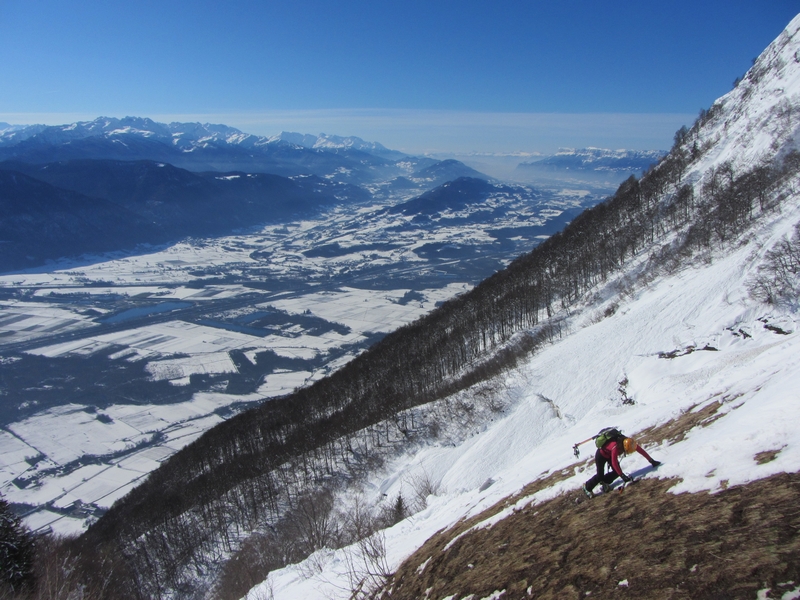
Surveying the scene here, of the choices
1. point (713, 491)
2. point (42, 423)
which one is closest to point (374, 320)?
point (42, 423)

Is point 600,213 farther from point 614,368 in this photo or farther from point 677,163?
point 614,368

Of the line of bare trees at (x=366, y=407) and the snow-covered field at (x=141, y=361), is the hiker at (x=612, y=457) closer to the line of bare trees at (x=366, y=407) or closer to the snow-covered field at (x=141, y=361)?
the line of bare trees at (x=366, y=407)

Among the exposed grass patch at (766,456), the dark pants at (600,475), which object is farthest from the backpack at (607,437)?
the exposed grass patch at (766,456)

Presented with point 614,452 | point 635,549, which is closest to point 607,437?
point 614,452

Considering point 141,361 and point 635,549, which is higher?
point 635,549

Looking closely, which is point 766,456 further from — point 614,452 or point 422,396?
point 422,396

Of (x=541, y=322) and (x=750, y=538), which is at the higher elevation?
(x=750, y=538)

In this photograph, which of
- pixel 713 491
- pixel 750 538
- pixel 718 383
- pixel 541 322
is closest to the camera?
pixel 750 538
